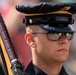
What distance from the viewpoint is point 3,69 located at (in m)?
1.96

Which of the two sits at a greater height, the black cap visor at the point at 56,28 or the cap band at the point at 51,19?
the cap band at the point at 51,19

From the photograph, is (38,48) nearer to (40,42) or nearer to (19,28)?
(40,42)

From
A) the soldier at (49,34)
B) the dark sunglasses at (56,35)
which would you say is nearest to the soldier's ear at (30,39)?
the soldier at (49,34)

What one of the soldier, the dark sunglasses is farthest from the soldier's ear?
the dark sunglasses

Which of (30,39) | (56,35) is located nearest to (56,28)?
(56,35)

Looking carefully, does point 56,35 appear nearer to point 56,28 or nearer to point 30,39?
point 56,28

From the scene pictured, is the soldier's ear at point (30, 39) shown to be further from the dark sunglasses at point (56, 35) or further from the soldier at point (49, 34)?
the dark sunglasses at point (56, 35)

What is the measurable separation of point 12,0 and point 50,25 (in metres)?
→ 1.83

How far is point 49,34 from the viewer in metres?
1.99

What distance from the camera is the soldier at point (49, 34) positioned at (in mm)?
1969

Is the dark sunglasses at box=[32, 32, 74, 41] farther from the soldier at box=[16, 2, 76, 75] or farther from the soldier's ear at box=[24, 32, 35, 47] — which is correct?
the soldier's ear at box=[24, 32, 35, 47]

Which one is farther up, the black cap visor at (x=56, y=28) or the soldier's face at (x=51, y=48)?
the black cap visor at (x=56, y=28)

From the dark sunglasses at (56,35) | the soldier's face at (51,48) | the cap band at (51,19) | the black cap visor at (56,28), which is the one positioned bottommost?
the soldier's face at (51,48)

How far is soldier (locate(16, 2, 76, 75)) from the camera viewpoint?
6.46 ft
